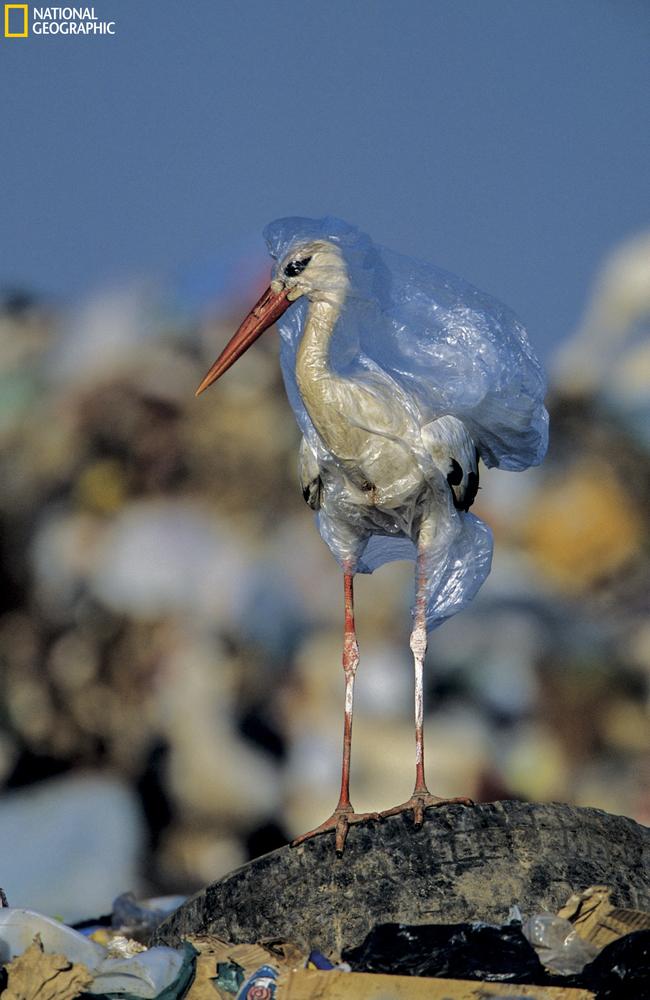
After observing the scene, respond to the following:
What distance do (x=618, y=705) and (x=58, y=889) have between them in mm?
2457

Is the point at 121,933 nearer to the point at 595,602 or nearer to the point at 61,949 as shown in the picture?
the point at 61,949

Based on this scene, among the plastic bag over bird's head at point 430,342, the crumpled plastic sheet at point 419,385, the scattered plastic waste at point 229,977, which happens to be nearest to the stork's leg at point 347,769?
the crumpled plastic sheet at point 419,385

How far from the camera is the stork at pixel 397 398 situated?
154 inches

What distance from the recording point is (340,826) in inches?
141

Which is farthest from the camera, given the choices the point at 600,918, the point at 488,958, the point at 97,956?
the point at 97,956

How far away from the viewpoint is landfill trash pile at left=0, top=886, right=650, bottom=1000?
2.96 m

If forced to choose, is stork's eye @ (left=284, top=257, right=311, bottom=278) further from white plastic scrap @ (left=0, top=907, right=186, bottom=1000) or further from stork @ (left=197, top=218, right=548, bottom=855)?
white plastic scrap @ (left=0, top=907, right=186, bottom=1000)

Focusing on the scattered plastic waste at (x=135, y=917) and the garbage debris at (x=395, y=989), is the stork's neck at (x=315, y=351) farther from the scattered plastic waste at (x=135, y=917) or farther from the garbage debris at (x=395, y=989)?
the scattered plastic waste at (x=135, y=917)

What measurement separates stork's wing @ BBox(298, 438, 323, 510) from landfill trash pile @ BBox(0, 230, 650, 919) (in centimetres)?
207

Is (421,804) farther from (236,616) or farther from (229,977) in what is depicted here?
(236,616)

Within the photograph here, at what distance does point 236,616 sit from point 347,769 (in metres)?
2.25

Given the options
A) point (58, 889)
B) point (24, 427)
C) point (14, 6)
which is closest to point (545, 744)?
A: point (58, 889)

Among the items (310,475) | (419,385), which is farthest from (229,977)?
(419,385)

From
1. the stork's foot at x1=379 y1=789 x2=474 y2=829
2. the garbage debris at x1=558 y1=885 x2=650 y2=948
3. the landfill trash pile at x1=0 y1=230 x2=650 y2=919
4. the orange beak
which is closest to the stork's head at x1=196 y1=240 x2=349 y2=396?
the orange beak
